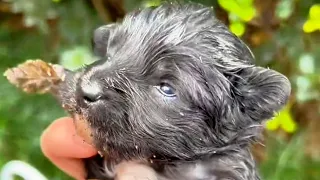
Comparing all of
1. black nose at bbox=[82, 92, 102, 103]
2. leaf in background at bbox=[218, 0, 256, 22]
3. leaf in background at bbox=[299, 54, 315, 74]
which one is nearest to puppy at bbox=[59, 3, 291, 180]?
black nose at bbox=[82, 92, 102, 103]

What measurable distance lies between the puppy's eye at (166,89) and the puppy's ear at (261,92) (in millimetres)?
114

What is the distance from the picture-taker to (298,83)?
178 cm

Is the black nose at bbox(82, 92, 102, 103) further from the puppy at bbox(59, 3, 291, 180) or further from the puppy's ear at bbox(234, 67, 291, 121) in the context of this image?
the puppy's ear at bbox(234, 67, 291, 121)

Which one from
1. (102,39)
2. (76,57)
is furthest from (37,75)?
(76,57)

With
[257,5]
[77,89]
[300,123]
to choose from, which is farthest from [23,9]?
[300,123]

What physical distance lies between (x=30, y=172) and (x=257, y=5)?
2.97 feet

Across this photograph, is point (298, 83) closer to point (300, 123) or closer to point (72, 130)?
point (300, 123)

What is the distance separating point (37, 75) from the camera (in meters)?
1.24

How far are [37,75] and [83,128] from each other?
17 centimetres

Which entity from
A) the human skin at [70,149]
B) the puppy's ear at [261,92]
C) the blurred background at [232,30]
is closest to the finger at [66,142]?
the human skin at [70,149]

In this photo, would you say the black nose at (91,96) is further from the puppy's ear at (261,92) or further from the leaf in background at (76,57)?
the leaf in background at (76,57)

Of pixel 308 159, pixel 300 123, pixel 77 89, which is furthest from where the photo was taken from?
pixel 300 123

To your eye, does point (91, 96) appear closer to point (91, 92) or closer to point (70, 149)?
point (91, 92)

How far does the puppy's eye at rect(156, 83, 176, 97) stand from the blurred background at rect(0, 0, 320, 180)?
24.1 inches
